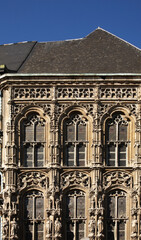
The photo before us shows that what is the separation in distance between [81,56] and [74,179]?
786cm

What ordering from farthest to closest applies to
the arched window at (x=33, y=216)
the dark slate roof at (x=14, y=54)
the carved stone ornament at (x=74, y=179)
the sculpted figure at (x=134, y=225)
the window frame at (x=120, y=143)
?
the dark slate roof at (x=14, y=54) < the window frame at (x=120, y=143) < the carved stone ornament at (x=74, y=179) < the arched window at (x=33, y=216) < the sculpted figure at (x=134, y=225)

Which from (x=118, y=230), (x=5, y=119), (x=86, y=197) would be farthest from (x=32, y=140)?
(x=118, y=230)

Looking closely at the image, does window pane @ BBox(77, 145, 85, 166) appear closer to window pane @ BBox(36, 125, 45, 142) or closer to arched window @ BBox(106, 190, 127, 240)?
window pane @ BBox(36, 125, 45, 142)

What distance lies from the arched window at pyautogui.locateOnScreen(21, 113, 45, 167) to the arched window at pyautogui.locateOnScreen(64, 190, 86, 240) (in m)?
2.65

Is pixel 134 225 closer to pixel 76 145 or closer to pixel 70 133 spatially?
pixel 76 145

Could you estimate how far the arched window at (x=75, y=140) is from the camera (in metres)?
35.3

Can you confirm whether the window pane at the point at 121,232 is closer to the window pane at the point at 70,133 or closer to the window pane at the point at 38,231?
the window pane at the point at 38,231

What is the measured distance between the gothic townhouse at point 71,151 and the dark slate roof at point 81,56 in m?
0.12

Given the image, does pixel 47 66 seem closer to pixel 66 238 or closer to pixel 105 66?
pixel 105 66

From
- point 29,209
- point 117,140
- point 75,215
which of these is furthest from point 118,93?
point 29,209

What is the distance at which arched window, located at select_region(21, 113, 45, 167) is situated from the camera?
35.3 meters

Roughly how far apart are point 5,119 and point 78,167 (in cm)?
525

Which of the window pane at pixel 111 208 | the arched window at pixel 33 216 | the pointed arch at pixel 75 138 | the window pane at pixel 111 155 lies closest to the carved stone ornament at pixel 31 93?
the pointed arch at pixel 75 138

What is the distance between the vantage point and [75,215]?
34.7 metres
